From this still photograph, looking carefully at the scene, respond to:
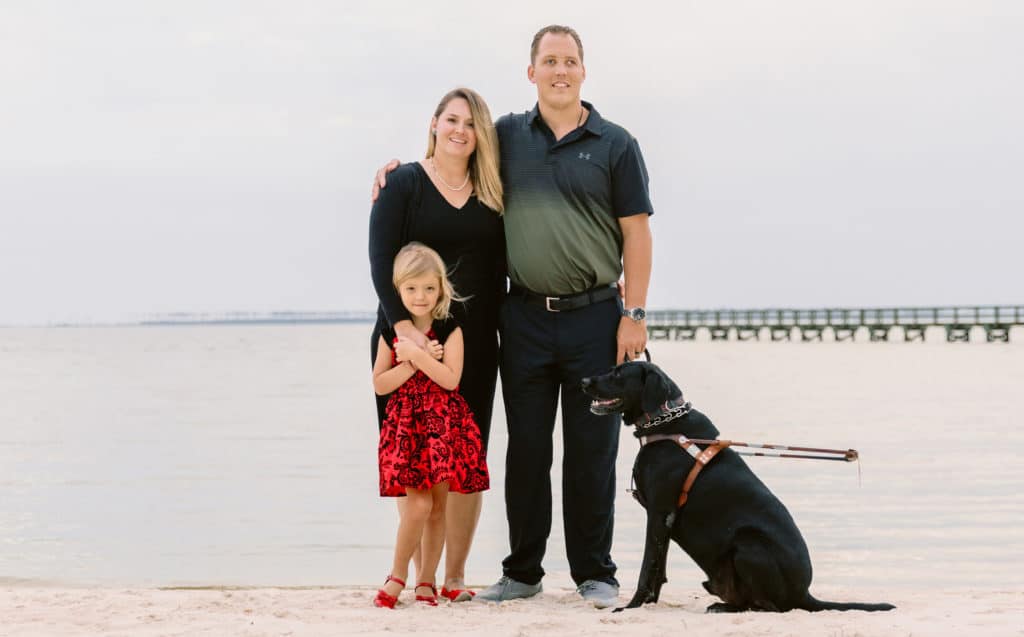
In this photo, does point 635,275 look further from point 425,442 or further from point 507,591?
point 507,591

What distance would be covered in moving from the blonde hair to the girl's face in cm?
45

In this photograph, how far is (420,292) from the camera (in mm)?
4695

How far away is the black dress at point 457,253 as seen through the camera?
15.8 ft

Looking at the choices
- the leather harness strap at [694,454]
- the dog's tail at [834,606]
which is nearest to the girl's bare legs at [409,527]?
the leather harness strap at [694,454]

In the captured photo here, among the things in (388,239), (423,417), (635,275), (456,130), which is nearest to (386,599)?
(423,417)

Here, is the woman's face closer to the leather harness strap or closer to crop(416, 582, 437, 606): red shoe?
the leather harness strap

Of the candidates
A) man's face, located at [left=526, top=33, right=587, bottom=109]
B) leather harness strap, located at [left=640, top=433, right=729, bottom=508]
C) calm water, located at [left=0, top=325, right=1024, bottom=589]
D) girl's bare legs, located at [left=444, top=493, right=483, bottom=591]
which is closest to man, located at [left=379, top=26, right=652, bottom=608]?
man's face, located at [left=526, top=33, right=587, bottom=109]

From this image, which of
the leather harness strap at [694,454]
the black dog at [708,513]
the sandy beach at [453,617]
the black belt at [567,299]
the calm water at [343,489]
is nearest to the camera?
the sandy beach at [453,617]

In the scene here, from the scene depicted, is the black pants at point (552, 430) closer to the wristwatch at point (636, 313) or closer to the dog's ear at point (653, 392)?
the wristwatch at point (636, 313)

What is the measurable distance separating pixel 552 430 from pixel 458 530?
64 cm

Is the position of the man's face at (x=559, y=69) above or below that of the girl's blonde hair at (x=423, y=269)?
above

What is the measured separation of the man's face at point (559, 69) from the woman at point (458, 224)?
30 cm

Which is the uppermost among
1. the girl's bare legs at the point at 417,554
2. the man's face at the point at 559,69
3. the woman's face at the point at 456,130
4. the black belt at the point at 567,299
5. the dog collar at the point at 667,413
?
the man's face at the point at 559,69

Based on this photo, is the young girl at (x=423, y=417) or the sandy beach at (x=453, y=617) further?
the young girl at (x=423, y=417)
